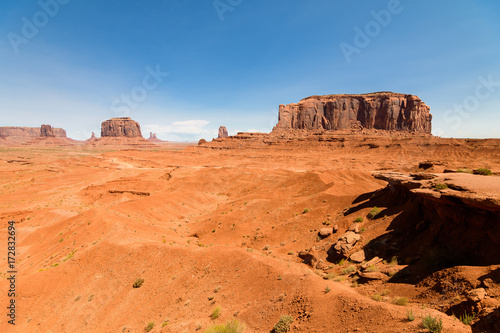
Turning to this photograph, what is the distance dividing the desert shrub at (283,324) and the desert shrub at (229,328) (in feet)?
3.34

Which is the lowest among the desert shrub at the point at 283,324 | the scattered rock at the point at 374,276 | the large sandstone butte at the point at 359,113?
the desert shrub at the point at 283,324

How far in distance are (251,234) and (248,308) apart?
1046 cm

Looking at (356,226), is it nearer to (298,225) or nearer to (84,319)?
(298,225)

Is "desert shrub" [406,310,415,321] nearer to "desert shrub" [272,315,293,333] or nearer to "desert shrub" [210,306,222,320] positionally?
"desert shrub" [272,315,293,333]

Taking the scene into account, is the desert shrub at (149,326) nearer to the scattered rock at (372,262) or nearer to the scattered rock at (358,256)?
the scattered rock at (372,262)

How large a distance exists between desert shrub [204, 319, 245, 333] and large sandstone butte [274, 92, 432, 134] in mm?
116813

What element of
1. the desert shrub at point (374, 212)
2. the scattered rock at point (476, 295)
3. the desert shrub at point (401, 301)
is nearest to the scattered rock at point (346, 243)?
the desert shrub at point (374, 212)

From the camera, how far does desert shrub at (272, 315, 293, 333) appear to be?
244 inches

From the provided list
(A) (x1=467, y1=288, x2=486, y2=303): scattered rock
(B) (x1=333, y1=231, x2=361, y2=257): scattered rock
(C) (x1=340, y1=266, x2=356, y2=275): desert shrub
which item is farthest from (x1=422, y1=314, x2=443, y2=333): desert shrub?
(B) (x1=333, y1=231, x2=361, y2=257): scattered rock

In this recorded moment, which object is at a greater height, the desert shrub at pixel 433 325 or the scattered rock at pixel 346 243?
the desert shrub at pixel 433 325

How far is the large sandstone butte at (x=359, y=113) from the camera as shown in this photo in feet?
357

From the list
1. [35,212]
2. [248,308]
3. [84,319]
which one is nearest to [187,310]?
[248,308]

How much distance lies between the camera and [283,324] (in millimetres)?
6281

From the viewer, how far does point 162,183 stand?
1437 inches
